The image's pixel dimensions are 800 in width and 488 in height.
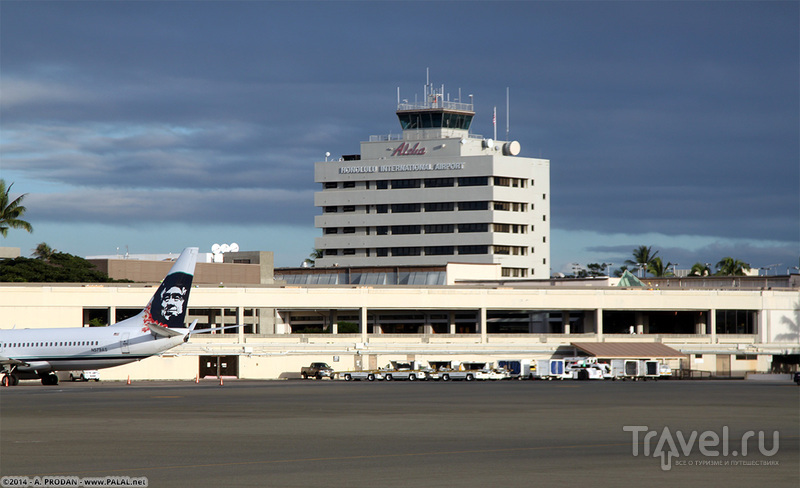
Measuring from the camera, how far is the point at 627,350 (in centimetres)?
10600

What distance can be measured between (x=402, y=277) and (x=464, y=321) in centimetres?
2128

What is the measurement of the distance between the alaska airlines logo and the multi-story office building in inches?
6.2

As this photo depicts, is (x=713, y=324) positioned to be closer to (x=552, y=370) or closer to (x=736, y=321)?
(x=736, y=321)

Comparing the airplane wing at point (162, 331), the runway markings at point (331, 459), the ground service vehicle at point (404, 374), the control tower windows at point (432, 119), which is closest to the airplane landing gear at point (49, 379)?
the airplane wing at point (162, 331)

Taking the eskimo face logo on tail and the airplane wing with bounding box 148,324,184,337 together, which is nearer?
the airplane wing with bounding box 148,324,184,337

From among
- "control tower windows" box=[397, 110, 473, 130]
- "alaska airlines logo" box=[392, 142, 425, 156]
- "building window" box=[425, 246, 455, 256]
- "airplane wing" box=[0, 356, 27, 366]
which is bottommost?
"airplane wing" box=[0, 356, 27, 366]

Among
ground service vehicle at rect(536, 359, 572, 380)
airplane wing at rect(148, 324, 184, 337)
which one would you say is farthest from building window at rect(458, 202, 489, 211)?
airplane wing at rect(148, 324, 184, 337)

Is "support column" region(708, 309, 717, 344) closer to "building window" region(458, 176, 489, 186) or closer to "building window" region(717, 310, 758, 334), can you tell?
"building window" region(717, 310, 758, 334)

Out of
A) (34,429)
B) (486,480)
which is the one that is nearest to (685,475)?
(486,480)

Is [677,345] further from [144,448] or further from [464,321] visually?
[144,448]

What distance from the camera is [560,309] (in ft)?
362

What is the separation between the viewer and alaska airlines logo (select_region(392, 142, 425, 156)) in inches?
6506

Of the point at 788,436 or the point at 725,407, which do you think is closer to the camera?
the point at 788,436

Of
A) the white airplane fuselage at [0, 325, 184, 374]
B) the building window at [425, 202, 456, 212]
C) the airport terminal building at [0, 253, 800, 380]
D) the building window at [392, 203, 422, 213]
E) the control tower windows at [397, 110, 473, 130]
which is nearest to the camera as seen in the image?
the white airplane fuselage at [0, 325, 184, 374]
